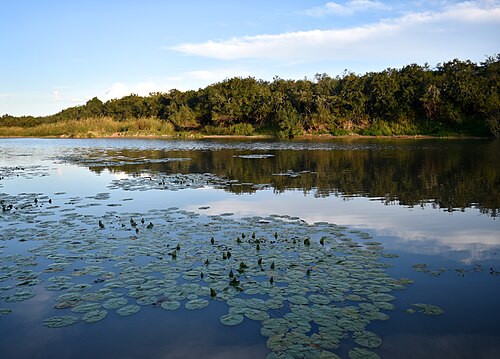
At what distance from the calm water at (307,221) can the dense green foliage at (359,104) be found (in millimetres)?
31345

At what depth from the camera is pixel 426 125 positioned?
55.4 metres

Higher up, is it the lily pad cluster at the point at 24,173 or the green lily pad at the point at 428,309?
the lily pad cluster at the point at 24,173

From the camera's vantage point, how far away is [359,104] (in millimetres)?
60062

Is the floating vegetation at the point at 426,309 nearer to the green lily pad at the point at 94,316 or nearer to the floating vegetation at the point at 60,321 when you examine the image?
the green lily pad at the point at 94,316

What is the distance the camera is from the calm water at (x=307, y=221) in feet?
16.1

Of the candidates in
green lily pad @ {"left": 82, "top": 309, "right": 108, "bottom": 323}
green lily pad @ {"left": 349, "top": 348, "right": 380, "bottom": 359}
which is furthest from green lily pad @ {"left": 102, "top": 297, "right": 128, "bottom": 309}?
green lily pad @ {"left": 349, "top": 348, "right": 380, "bottom": 359}

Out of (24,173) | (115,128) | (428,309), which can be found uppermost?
(115,128)

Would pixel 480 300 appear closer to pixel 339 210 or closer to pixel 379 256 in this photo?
pixel 379 256

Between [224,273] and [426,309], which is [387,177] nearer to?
[224,273]

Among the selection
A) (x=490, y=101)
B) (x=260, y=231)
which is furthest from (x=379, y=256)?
(x=490, y=101)

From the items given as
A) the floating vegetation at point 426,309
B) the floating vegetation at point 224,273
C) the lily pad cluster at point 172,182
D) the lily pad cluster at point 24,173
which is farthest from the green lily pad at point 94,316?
the lily pad cluster at point 24,173

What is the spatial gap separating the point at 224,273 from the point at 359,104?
56709 mm

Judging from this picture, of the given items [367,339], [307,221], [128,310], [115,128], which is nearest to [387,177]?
[307,221]

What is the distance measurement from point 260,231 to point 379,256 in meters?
2.93
